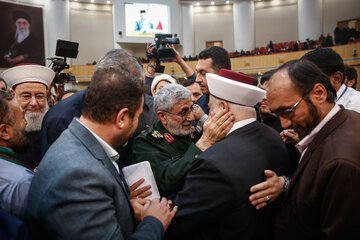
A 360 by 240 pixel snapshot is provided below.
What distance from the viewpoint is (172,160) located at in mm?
2100

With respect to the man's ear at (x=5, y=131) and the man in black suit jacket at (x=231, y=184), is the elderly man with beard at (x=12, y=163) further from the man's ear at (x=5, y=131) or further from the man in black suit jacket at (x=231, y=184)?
the man in black suit jacket at (x=231, y=184)

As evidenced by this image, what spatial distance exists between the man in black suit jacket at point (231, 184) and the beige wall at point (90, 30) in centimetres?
1834

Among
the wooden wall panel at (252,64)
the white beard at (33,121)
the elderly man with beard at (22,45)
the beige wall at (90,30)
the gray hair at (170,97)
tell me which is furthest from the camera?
the beige wall at (90,30)

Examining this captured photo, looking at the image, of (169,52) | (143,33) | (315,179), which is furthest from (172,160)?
(143,33)

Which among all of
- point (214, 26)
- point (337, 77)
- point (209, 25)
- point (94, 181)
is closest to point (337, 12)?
point (214, 26)

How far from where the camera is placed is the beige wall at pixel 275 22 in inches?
735

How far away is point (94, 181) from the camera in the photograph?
1127 mm

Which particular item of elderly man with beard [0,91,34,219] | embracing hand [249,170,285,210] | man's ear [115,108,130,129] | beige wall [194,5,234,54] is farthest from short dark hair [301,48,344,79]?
beige wall [194,5,234,54]

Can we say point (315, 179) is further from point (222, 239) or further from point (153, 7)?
point (153, 7)

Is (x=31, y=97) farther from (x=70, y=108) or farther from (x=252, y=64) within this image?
(x=252, y=64)

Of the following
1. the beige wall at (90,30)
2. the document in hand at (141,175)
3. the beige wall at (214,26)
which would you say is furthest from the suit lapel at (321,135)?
the beige wall at (214,26)

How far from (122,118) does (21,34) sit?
56.5ft

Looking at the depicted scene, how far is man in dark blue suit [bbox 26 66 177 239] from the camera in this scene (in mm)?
1085

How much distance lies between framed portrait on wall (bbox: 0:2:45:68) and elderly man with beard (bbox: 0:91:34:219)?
51.1ft
